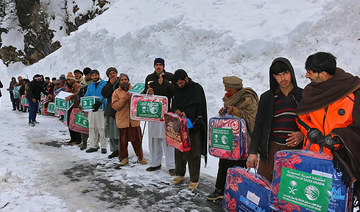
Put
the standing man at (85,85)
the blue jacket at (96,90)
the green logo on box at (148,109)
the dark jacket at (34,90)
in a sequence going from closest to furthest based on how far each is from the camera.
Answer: the green logo on box at (148,109)
the blue jacket at (96,90)
the standing man at (85,85)
the dark jacket at (34,90)

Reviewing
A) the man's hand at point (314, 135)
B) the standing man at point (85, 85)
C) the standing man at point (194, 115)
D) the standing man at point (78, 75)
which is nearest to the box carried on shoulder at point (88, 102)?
the standing man at point (85, 85)

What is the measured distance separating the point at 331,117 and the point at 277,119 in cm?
69

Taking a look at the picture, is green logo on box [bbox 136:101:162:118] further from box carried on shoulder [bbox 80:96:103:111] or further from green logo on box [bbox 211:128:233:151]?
box carried on shoulder [bbox 80:96:103:111]

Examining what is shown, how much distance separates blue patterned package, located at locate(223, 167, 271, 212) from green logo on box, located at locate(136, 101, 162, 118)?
2.10 m

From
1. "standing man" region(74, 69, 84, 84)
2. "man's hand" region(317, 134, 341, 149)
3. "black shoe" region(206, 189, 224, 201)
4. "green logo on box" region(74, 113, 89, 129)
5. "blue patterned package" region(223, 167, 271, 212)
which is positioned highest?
"standing man" region(74, 69, 84, 84)

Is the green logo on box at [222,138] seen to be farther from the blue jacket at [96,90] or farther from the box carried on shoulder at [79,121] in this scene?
the box carried on shoulder at [79,121]

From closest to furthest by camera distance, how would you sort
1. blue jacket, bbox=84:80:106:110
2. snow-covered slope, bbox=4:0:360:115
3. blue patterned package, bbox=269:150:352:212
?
1. blue patterned package, bbox=269:150:352:212
2. blue jacket, bbox=84:80:106:110
3. snow-covered slope, bbox=4:0:360:115

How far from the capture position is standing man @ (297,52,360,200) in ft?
6.50

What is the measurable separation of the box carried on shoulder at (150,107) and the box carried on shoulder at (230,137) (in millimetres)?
1496

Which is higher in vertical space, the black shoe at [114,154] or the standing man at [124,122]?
the standing man at [124,122]

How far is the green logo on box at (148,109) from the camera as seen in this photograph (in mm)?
4824

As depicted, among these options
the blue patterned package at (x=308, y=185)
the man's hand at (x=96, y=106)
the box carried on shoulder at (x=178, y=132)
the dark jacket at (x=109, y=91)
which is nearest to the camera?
the blue patterned package at (x=308, y=185)

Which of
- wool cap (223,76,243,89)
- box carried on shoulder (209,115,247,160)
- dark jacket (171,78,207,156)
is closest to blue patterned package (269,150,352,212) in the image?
box carried on shoulder (209,115,247,160)

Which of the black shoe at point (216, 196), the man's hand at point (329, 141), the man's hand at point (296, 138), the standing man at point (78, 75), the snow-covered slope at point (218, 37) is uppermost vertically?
the snow-covered slope at point (218, 37)
